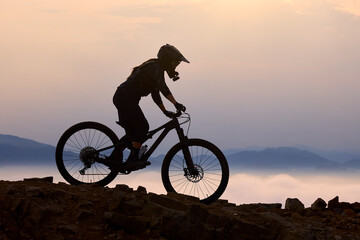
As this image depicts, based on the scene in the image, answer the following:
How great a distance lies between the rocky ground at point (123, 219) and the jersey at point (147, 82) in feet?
7.03

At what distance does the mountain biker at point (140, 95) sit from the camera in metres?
11.0

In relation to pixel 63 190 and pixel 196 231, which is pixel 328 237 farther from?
pixel 63 190

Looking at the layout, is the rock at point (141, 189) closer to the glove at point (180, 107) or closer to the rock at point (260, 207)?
the glove at point (180, 107)

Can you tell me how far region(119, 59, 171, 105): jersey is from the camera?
1085cm

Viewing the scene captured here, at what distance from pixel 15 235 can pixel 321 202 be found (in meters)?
7.05

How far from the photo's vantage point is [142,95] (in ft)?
36.7

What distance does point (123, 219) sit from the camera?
8.91m

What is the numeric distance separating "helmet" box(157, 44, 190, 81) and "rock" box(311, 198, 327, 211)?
14.6 ft

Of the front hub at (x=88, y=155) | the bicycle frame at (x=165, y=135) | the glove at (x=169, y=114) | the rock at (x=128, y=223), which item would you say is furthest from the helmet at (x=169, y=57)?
the rock at (x=128, y=223)

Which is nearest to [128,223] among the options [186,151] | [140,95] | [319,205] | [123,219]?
[123,219]

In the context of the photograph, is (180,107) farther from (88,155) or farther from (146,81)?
(88,155)

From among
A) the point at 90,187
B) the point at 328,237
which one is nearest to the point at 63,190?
the point at 90,187

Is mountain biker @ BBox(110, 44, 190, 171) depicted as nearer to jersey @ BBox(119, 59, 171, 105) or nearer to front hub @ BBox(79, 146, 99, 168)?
jersey @ BBox(119, 59, 171, 105)

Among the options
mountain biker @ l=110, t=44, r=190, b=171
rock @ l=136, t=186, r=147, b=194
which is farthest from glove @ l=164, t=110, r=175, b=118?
rock @ l=136, t=186, r=147, b=194
